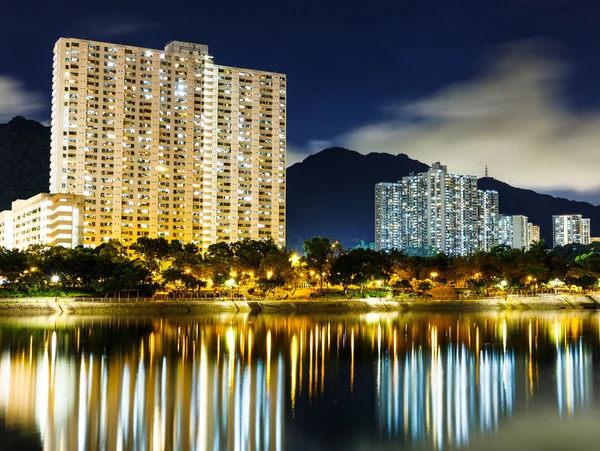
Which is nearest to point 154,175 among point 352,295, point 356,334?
point 352,295

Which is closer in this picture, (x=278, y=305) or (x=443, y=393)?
(x=443, y=393)

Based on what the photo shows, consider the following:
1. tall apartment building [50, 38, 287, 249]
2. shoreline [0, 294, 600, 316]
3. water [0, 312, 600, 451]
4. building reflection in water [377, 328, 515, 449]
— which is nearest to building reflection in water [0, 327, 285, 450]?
water [0, 312, 600, 451]

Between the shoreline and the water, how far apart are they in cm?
1212

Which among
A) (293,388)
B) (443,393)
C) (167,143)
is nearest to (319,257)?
(293,388)

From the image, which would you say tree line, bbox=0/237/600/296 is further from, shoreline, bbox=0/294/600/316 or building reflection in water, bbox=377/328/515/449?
building reflection in water, bbox=377/328/515/449

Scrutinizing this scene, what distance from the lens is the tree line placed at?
74.4m

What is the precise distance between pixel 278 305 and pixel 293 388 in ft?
149

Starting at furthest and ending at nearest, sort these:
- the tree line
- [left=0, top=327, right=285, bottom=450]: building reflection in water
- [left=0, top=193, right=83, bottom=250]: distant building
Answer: [left=0, top=193, right=83, bottom=250]: distant building → the tree line → [left=0, top=327, right=285, bottom=450]: building reflection in water

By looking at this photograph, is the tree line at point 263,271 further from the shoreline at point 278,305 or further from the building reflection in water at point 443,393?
the building reflection in water at point 443,393

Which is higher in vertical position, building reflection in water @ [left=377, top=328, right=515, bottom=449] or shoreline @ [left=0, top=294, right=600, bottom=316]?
shoreline @ [left=0, top=294, right=600, bottom=316]

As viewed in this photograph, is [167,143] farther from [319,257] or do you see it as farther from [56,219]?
[319,257]

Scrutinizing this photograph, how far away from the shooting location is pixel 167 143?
138 metres

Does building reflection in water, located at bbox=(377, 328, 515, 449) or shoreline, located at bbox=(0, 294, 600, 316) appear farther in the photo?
shoreline, located at bbox=(0, 294, 600, 316)

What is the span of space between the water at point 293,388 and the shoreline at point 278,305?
1212 cm
